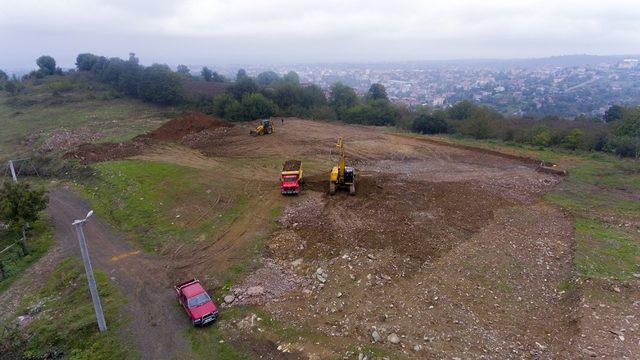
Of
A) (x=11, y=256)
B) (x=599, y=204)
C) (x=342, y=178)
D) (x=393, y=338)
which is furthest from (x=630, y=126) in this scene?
(x=11, y=256)

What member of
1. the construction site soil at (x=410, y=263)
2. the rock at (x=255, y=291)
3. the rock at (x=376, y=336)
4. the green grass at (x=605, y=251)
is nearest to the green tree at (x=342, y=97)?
the construction site soil at (x=410, y=263)

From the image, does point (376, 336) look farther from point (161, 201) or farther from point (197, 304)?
point (161, 201)

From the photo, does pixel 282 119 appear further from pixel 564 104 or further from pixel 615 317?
pixel 564 104

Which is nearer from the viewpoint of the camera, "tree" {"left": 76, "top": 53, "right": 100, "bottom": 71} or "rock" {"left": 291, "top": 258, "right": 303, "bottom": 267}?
"rock" {"left": 291, "top": 258, "right": 303, "bottom": 267}

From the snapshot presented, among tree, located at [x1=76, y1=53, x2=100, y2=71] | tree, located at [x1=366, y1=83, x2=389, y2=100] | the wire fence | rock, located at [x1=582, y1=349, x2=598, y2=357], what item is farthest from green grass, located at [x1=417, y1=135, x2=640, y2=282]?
tree, located at [x1=76, y1=53, x2=100, y2=71]

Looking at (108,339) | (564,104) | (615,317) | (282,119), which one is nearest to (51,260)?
(108,339)

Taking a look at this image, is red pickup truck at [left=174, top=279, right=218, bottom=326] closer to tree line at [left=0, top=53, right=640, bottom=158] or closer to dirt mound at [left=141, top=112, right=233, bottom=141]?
dirt mound at [left=141, top=112, right=233, bottom=141]
